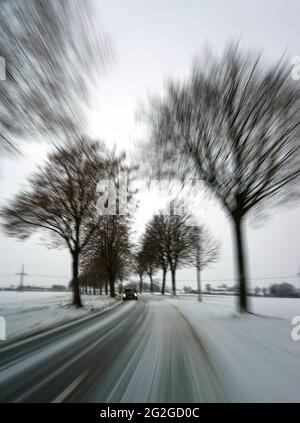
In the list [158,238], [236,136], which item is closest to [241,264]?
[236,136]

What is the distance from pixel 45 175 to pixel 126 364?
51.4 ft

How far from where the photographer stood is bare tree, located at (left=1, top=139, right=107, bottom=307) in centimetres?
1890

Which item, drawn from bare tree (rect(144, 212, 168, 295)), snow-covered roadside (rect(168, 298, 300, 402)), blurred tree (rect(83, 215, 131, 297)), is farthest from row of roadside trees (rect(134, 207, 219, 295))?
snow-covered roadside (rect(168, 298, 300, 402))

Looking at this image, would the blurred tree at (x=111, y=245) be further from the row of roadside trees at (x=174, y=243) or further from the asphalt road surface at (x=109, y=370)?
the asphalt road surface at (x=109, y=370)

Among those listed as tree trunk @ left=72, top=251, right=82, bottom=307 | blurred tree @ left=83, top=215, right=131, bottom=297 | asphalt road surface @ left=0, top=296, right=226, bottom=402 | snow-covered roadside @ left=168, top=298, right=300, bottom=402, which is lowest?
asphalt road surface @ left=0, top=296, right=226, bottom=402

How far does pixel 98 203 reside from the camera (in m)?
21.2

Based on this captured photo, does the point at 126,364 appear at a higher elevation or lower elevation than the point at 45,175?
lower

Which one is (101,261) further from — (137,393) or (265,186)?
(137,393)

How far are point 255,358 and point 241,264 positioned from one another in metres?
7.41

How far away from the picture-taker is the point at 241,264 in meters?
13.2

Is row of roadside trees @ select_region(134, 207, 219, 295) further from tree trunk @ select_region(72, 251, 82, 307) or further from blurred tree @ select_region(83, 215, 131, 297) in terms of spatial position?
tree trunk @ select_region(72, 251, 82, 307)

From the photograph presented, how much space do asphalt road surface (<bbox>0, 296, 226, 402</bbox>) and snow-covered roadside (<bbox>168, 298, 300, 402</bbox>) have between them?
11.6 inches

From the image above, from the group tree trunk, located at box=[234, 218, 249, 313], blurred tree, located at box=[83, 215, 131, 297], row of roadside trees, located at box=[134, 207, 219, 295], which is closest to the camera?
→ tree trunk, located at box=[234, 218, 249, 313]
